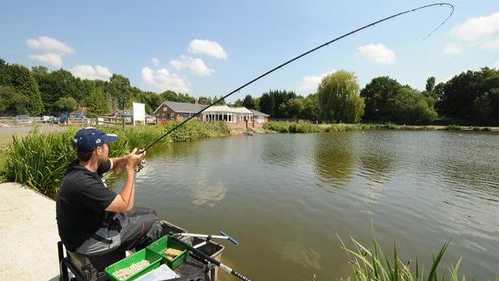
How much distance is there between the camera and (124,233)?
3172 millimetres

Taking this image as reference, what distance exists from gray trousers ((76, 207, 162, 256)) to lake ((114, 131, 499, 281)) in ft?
6.97

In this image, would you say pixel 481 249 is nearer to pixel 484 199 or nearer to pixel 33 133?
pixel 484 199

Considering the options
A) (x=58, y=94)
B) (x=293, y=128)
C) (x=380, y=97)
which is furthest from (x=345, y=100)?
(x=58, y=94)

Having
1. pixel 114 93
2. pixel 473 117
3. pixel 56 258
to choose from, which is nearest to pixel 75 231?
pixel 56 258

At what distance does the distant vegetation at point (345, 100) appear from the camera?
5847 centimetres

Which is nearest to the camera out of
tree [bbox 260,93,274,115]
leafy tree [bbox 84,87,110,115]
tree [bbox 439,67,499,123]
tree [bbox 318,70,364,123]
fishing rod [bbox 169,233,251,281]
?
fishing rod [bbox 169,233,251,281]

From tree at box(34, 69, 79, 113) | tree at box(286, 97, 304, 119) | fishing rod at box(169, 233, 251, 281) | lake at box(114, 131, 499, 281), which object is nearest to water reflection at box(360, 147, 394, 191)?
lake at box(114, 131, 499, 281)

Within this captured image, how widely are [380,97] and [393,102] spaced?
3.67 meters

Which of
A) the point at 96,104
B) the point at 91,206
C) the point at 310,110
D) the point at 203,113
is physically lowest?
the point at 91,206

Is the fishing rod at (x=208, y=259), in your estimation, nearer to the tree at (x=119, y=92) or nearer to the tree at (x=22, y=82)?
the tree at (x=22, y=82)

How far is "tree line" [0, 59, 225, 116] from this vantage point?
54.6m

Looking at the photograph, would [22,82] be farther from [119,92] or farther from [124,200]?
[124,200]

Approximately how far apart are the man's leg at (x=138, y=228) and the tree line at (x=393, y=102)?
58674 mm

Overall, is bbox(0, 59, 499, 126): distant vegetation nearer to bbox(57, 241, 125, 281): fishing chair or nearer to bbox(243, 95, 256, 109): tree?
bbox(243, 95, 256, 109): tree
